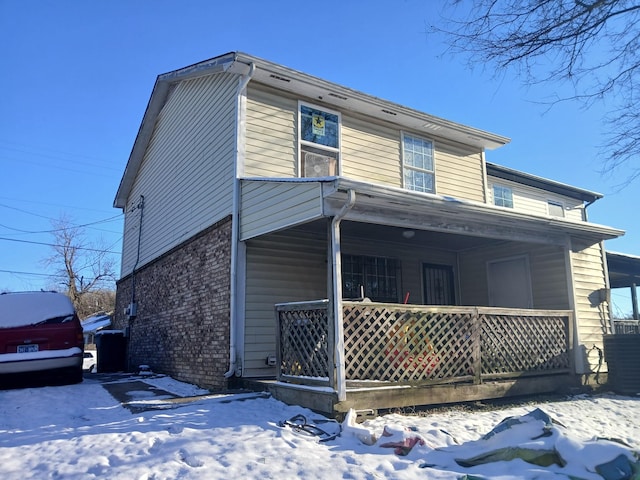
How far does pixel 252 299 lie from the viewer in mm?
8672

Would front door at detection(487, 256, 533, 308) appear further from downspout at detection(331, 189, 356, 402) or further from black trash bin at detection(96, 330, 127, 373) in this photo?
black trash bin at detection(96, 330, 127, 373)

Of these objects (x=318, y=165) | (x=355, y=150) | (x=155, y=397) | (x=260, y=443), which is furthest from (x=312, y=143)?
(x=260, y=443)

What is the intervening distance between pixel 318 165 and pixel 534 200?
1080cm

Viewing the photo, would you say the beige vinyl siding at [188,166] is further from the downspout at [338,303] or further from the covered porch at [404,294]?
the downspout at [338,303]

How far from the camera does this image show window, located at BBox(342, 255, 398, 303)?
10359mm

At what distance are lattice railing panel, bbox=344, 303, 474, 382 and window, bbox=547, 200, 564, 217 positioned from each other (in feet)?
41.7

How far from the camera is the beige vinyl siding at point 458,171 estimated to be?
12266mm

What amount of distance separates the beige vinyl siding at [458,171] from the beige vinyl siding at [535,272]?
1.66m

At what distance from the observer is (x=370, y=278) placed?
35.1 ft

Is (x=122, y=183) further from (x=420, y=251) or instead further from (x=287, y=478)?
(x=287, y=478)

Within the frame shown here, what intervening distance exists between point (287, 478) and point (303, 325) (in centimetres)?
296

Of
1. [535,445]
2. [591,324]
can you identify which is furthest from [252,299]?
[591,324]

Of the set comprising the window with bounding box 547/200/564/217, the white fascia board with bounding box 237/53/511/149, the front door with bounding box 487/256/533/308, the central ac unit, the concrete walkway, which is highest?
the white fascia board with bounding box 237/53/511/149

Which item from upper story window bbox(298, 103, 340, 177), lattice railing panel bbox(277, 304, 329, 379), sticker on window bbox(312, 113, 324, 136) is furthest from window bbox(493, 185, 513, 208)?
lattice railing panel bbox(277, 304, 329, 379)
